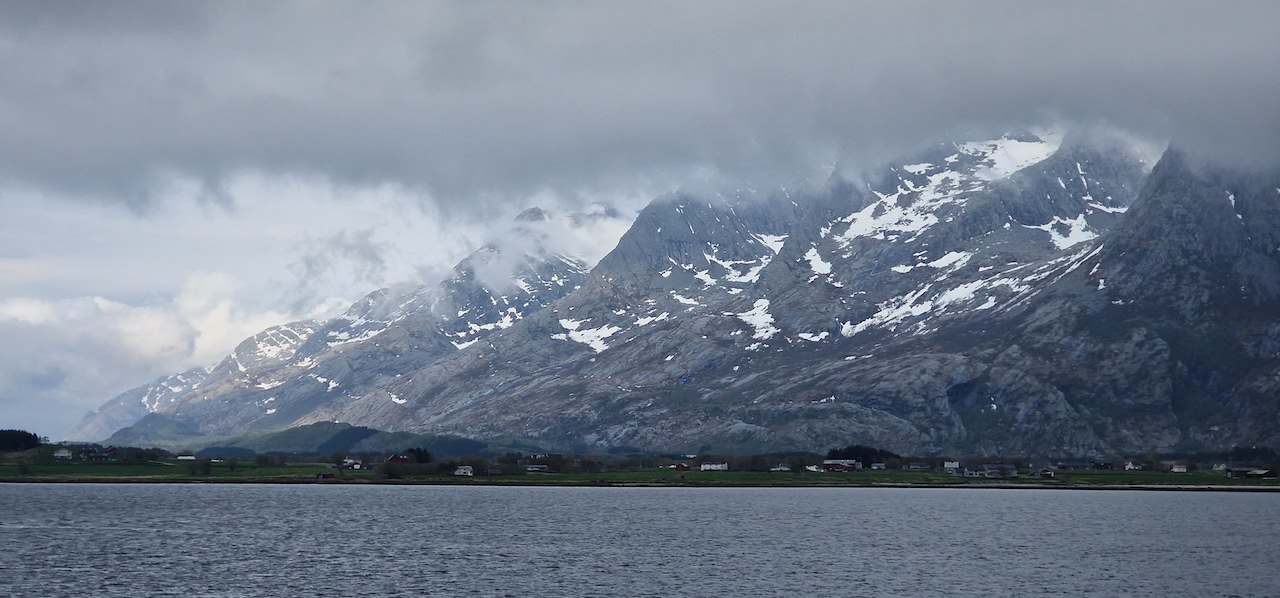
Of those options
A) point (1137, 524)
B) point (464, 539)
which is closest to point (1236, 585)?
point (1137, 524)

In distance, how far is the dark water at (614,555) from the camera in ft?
362

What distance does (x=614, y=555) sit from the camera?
138 meters

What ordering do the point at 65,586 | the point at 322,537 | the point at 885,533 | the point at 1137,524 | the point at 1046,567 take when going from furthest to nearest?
the point at 1137,524 → the point at 885,533 → the point at 322,537 → the point at 1046,567 → the point at 65,586

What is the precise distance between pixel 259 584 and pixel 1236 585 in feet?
290

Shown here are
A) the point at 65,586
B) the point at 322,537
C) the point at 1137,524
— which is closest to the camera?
the point at 65,586

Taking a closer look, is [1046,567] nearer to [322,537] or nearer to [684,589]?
[684,589]

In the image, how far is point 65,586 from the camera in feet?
341

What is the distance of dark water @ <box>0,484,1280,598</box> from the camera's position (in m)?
110

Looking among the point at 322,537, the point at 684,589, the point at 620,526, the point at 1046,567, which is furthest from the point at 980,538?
the point at 322,537

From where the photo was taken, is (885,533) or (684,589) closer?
(684,589)

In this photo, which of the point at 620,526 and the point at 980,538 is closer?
the point at 980,538

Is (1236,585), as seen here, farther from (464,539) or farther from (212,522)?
(212,522)

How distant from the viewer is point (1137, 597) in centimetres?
10681

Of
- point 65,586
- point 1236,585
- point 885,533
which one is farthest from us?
point 885,533
